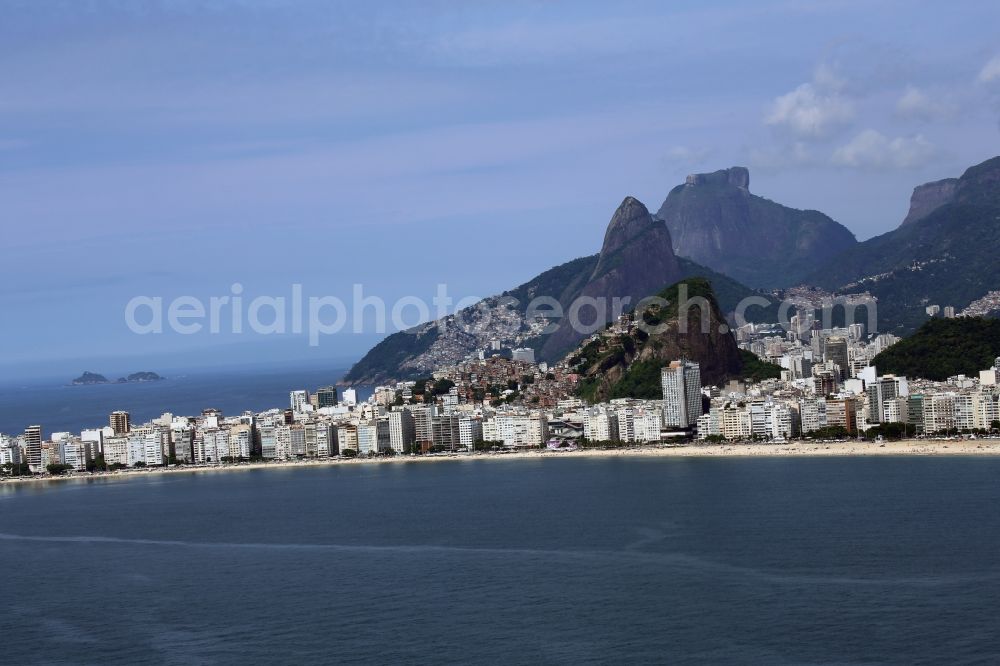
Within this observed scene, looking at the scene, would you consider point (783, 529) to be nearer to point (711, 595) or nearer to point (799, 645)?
point (711, 595)

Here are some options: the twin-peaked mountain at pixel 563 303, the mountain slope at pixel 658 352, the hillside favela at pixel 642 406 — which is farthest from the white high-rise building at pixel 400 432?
the twin-peaked mountain at pixel 563 303

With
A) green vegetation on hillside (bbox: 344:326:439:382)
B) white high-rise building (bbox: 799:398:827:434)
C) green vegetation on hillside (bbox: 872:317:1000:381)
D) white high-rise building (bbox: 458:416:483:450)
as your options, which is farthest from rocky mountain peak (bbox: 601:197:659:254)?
white high-rise building (bbox: 799:398:827:434)

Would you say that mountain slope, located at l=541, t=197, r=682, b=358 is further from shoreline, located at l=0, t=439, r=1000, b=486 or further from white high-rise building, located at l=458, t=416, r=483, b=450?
shoreline, located at l=0, t=439, r=1000, b=486

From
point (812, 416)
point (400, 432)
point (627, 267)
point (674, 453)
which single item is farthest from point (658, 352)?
point (627, 267)

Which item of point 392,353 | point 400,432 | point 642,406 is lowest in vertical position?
point 400,432

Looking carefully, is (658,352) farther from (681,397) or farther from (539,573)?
(539,573)
